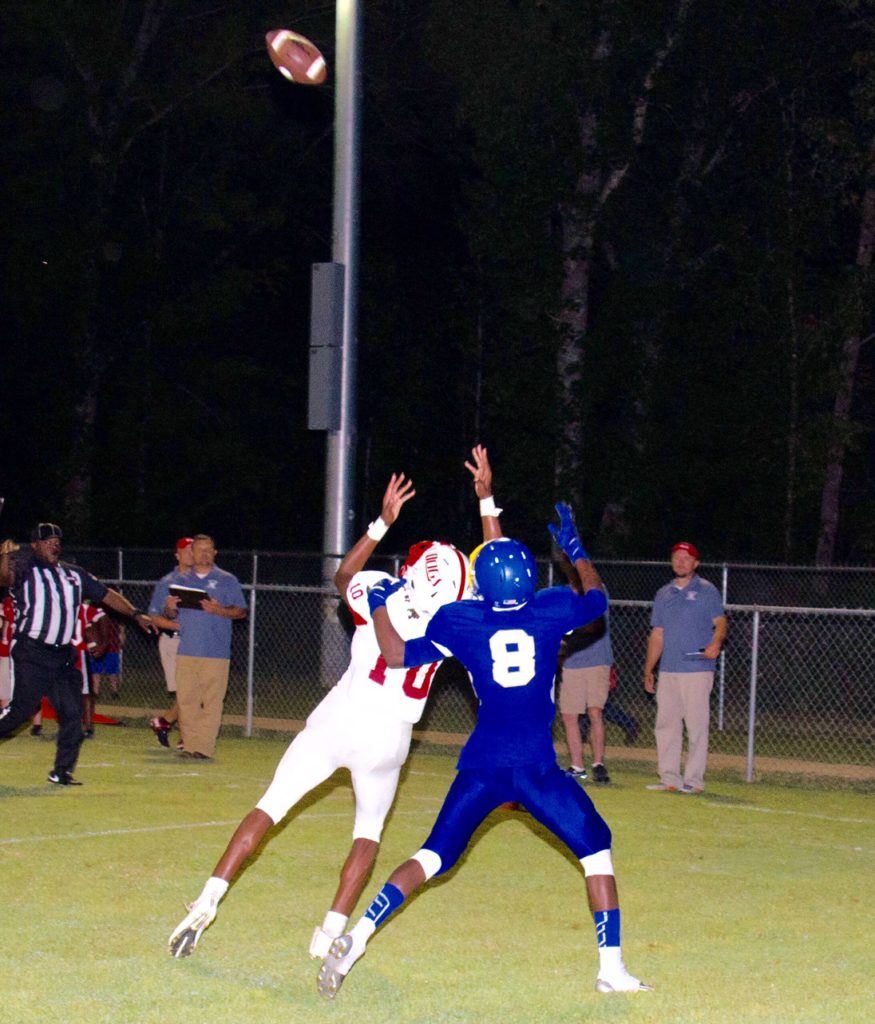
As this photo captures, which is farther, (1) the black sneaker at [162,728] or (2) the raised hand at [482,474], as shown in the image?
(1) the black sneaker at [162,728]

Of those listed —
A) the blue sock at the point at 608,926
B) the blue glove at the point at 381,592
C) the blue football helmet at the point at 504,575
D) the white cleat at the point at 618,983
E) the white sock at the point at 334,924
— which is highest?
the blue football helmet at the point at 504,575

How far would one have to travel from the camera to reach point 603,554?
26.4 m

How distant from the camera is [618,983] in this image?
6.83 m

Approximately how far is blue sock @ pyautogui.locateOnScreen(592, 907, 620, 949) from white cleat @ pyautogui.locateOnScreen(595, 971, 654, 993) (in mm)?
128

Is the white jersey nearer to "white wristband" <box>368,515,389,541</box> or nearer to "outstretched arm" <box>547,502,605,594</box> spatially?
"white wristband" <box>368,515,389,541</box>

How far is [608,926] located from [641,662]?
14732 millimetres

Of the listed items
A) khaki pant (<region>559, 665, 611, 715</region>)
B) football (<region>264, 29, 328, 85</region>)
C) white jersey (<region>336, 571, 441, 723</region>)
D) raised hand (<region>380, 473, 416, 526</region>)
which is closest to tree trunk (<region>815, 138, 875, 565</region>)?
football (<region>264, 29, 328, 85</region>)

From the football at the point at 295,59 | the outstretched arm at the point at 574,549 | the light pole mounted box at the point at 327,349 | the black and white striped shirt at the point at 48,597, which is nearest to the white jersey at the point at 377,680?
the outstretched arm at the point at 574,549

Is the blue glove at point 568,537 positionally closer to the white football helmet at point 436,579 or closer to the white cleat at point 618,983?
the white football helmet at point 436,579

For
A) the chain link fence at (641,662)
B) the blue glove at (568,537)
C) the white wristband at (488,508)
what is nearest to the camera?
the blue glove at (568,537)

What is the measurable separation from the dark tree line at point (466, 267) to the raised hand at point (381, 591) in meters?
19.3

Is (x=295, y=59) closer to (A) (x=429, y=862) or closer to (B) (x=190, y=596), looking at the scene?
(B) (x=190, y=596)

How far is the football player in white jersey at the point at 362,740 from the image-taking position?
7.18m

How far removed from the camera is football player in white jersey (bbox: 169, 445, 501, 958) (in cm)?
718
